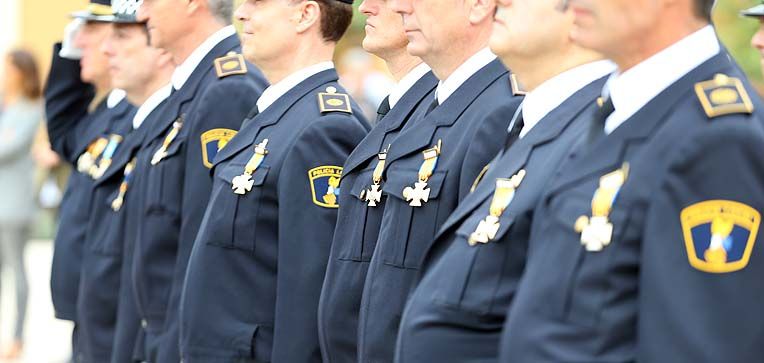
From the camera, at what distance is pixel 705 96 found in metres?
2.65

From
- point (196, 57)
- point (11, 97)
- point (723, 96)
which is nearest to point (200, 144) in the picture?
point (196, 57)

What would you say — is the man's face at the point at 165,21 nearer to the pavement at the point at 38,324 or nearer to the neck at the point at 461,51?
the neck at the point at 461,51

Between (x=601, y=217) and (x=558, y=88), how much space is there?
29.4 inches

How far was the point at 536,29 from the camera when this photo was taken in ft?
11.1

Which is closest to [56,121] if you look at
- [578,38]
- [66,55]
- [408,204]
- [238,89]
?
[66,55]

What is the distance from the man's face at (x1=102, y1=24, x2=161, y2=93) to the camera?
6320mm

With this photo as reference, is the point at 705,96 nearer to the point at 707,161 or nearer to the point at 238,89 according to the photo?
the point at 707,161

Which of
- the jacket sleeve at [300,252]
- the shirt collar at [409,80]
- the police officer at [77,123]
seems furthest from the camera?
the police officer at [77,123]

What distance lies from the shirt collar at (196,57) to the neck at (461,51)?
184 centimetres

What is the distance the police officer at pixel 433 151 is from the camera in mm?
3778

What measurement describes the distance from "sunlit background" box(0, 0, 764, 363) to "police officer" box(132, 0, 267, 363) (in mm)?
4780

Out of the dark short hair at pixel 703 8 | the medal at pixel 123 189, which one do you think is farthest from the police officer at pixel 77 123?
the dark short hair at pixel 703 8

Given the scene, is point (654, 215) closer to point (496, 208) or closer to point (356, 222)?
point (496, 208)

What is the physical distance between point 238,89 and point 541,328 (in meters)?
2.79
